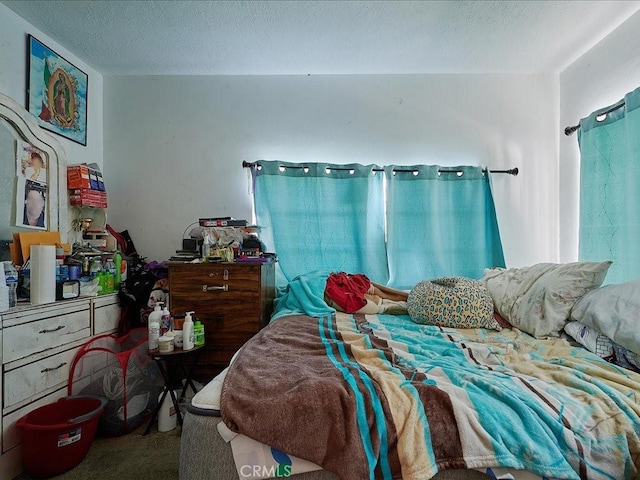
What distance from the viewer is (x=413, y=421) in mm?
871

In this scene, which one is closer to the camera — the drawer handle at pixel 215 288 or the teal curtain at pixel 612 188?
the teal curtain at pixel 612 188

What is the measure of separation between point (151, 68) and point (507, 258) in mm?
3161

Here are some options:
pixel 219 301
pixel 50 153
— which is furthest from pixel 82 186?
pixel 219 301

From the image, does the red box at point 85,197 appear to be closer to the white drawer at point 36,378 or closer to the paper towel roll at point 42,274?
the paper towel roll at point 42,274

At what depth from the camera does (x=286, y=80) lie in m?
2.47

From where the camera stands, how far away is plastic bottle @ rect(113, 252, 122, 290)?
2.02 meters

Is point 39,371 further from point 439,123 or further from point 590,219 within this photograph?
point 590,219

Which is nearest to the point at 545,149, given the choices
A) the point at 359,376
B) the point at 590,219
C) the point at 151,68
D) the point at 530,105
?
the point at 530,105

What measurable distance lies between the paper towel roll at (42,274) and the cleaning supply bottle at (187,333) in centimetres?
67

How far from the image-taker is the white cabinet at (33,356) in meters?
1.34

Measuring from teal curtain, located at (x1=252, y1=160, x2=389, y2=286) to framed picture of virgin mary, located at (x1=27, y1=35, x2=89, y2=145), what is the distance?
50.8 inches

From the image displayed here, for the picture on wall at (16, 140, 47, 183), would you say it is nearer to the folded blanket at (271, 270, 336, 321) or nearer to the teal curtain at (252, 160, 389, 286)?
the teal curtain at (252, 160, 389, 286)

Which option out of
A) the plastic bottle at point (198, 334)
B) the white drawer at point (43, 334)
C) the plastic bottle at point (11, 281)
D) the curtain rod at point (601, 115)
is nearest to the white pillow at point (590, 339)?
the curtain rod at point (601, 115)

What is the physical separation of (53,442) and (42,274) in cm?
78
